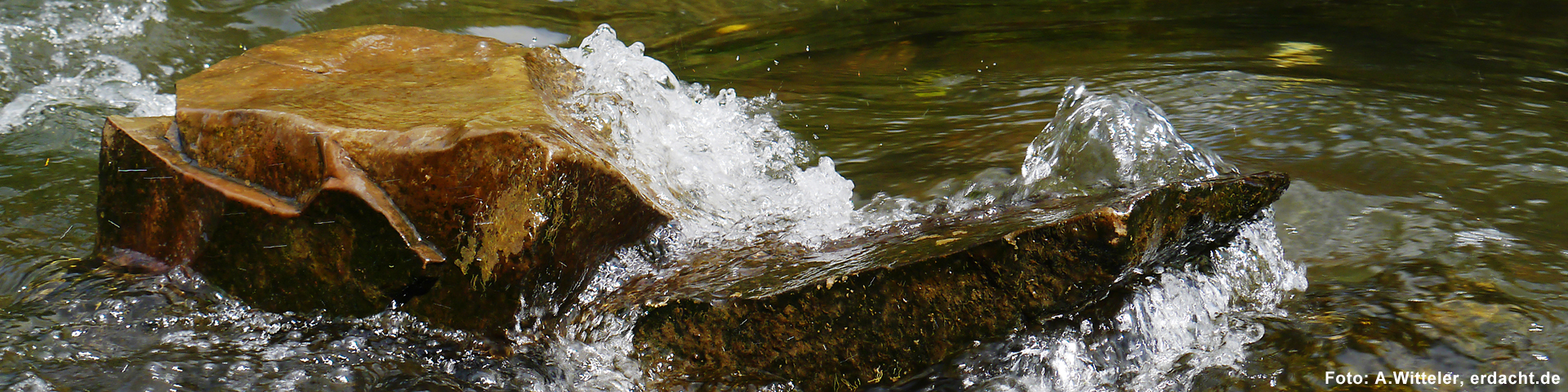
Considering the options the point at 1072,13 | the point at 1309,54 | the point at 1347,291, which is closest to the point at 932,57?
the point at 1072,13

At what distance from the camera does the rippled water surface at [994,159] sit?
7.06 feet

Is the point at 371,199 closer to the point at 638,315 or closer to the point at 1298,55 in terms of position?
the point at 638,315

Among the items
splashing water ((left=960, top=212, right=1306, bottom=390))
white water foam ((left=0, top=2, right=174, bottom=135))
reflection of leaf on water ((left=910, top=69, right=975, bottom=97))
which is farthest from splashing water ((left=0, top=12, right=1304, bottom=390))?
white water foam ((left=0, top=2, right=174, bottom=135))

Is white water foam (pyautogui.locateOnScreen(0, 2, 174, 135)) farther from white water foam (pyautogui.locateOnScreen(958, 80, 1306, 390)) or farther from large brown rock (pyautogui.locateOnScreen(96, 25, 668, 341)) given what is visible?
white water foam (pyautogui.locateOnScreen(958, 80, 1306, 390))

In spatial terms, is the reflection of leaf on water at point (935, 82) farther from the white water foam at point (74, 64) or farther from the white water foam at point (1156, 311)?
the white water foam at point (74, 64)

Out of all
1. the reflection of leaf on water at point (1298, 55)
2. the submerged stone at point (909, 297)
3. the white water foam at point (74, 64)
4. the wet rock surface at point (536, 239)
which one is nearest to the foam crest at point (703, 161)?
the wet rock surface at point (536, 239)

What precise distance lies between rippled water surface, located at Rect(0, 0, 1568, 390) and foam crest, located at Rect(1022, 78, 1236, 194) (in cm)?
6

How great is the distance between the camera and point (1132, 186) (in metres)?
2.61

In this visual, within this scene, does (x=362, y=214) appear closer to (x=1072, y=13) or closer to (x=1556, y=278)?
(x=1556, y=278)

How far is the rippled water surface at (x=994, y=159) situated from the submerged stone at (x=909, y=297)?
9cm

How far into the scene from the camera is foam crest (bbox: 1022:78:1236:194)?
2.67m

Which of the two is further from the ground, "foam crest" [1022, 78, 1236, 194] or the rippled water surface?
"foam crest" [1022, 78, 1236, 194]

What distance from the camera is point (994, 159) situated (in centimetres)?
333

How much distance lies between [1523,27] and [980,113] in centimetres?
330
